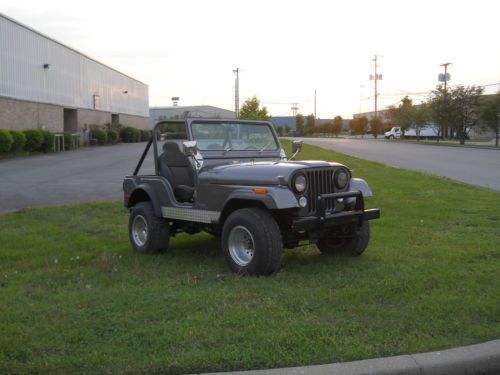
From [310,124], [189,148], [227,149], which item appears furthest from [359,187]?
[310,124]

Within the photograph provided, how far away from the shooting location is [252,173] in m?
6.04

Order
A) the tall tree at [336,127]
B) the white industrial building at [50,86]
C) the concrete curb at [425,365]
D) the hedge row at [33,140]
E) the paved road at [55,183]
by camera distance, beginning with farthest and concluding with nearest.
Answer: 1. the tall tree at [336,127]
2. the white industrial building at [50,86]
3. the hedge row at [33,140]
4. the paved road at [55,183]
5. the concrete curb at [425,365]

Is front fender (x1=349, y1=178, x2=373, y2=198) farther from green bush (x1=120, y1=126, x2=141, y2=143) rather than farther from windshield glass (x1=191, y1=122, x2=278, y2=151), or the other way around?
green bush (x1=120, y1=126, x2=141, y2=143)

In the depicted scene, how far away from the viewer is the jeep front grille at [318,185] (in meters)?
6.00

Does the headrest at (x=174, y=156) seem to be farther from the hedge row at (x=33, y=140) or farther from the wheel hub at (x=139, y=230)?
the hedge row at (x=33, y=140)

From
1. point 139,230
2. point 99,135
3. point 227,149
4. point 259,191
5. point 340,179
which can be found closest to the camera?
point 259,191

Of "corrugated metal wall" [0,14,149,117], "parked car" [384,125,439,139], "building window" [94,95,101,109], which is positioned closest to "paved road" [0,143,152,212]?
"corrugated metal wall" [0,14,149,117]

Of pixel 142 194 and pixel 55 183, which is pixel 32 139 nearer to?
pixel 55 183

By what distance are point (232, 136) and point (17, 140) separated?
22.8 meters

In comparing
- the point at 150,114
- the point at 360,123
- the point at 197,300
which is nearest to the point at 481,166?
the point at 197,300

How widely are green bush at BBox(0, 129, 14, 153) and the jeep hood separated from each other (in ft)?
70.2

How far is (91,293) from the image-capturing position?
5.39 meters

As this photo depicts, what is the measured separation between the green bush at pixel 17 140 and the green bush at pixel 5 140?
94 centimetres

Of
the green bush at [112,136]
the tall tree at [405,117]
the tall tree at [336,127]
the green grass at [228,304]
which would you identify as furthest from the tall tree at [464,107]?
the tall tree at [336,127]
